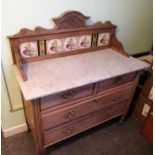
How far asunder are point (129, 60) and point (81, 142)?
3.01ft

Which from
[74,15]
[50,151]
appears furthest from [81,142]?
[74,15]

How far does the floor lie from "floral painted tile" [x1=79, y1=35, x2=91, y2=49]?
2.93 feet

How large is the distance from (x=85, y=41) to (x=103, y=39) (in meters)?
0.21

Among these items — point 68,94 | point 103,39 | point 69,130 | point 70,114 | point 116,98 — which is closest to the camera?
point 68,94

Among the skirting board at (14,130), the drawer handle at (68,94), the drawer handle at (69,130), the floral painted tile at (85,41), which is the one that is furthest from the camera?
the skirting board at (14,130)

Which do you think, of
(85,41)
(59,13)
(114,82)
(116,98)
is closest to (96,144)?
(116,98)

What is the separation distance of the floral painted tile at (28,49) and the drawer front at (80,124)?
618mm

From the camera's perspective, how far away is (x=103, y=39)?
5.30 ft

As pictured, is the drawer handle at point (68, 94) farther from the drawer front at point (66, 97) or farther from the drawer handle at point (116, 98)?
the drawer handle at point (116, 98)

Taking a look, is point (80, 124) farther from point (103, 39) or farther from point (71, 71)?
point (103, 39)

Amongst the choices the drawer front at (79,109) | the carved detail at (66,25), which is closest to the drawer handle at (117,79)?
the drawer front at (79,109)

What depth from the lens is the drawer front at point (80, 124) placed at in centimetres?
132

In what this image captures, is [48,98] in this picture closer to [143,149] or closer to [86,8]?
[86,8]

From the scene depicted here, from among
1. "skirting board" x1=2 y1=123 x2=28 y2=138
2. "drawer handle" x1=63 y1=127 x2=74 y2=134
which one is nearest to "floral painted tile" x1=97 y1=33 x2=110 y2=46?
"drawer handle" x1=63 y1=127 x2=74 y2=134
